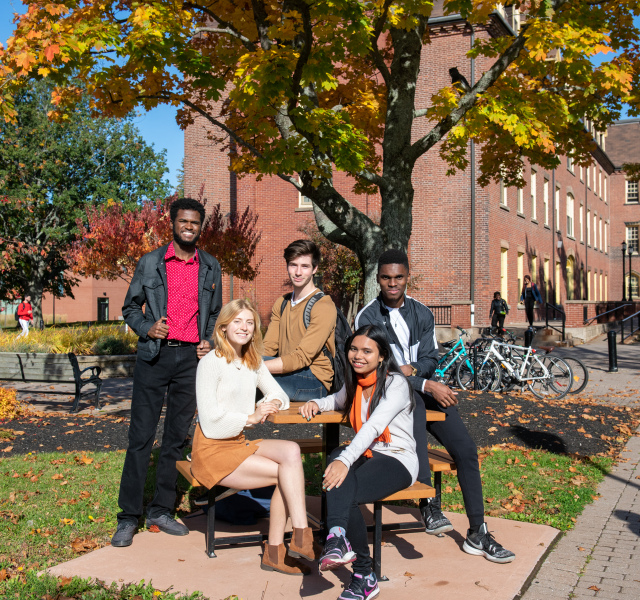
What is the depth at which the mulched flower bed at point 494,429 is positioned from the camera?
7.81m

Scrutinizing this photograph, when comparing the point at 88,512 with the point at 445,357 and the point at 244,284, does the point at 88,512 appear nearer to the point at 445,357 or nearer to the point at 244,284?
the point at 445,357

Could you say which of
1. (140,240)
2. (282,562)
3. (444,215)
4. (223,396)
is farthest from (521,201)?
(282,562)

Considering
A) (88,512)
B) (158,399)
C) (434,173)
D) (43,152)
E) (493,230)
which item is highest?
(43,152)

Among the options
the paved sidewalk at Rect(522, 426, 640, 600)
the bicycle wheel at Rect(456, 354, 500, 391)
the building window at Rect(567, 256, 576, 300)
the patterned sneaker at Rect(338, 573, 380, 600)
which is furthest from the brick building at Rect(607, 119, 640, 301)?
the patterned sneaker at Rect(338, 573, 380, 600)

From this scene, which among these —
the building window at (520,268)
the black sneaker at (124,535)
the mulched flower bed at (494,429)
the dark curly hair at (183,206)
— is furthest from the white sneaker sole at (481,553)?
the building window at (520,268)

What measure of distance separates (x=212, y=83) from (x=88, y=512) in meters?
7.00

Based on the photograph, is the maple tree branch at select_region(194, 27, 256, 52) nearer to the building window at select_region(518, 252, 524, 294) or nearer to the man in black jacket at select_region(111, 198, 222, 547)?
the man in black jacket at select_region(111, 198, 222, 547)

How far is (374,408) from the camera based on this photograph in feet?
12.7

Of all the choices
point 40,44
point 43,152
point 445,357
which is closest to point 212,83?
point 40,44

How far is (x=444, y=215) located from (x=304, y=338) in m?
21.1

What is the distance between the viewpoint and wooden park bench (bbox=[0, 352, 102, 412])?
1041cm

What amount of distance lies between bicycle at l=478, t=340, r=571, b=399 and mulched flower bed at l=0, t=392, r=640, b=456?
75.3 inches

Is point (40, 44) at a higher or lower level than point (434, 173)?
lower

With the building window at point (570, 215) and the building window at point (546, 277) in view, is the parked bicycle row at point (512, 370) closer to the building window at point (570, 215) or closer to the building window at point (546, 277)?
the building window at point (546, 277)
